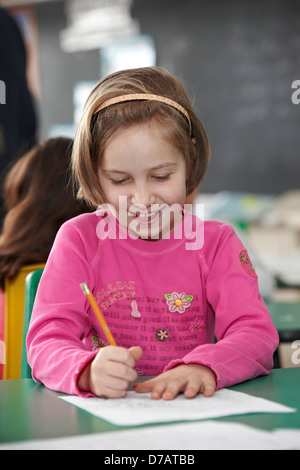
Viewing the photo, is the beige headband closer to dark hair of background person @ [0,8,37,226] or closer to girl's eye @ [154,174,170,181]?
girl's eye @ [154,174,170,181]

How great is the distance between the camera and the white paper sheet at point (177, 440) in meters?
0.61

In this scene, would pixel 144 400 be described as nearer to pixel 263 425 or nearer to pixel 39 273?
pixel 263 425

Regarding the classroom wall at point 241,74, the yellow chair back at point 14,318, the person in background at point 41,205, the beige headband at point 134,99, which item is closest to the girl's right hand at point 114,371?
the beige headband at point 134,99

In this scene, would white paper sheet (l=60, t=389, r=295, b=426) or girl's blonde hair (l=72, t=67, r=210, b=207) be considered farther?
girl's blonde hair (l=72, t=67, r=210, b=207)

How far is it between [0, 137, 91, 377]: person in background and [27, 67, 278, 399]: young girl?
0.55 m

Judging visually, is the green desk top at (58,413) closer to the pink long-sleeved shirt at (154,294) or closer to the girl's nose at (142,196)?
the pink long-sleeved shirt at (154,294)

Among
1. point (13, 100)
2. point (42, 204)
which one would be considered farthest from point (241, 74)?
point (42, 204)

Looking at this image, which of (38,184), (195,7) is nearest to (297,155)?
(195,7)

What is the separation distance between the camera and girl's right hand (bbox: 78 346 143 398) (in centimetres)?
80

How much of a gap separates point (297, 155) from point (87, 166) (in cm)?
372

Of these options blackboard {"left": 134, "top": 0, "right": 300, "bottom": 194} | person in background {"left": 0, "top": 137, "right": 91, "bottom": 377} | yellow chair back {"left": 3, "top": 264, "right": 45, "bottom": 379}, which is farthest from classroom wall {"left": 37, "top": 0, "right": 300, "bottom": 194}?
yellow chair back {"left": 3, "top": 264, "right": 45, "bottom": 379}

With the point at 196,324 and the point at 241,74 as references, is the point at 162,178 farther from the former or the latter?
the point at 241,74

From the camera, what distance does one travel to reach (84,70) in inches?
205

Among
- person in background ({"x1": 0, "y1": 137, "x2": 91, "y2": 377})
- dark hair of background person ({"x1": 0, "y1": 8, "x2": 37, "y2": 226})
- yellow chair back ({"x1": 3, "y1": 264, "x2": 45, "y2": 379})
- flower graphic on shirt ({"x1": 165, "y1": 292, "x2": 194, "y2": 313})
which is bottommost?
yellow chair back ({"x1": 3, "y1": 264, "x2": 45, "y2": 379})
